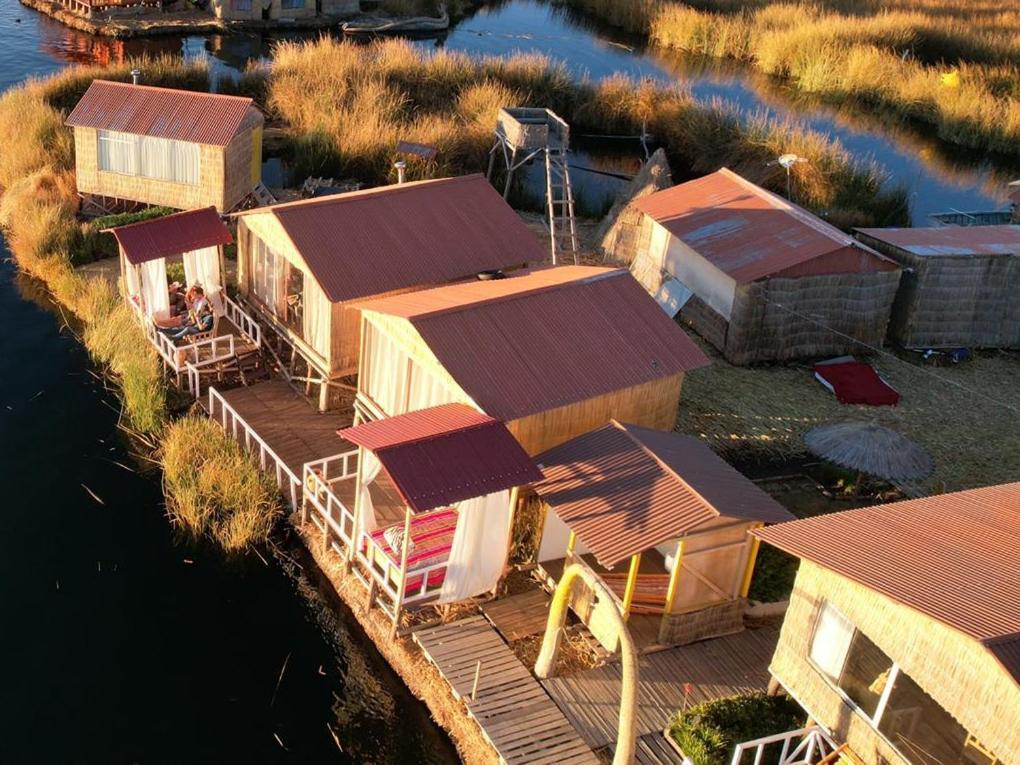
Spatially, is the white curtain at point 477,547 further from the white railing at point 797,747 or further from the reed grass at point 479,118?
the reed grass at point 479,118

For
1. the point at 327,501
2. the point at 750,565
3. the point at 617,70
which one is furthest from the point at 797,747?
the point at 617,70

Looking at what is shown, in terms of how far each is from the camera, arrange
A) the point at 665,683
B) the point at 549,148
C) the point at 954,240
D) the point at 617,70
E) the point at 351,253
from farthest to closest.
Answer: the point at 617,70, the point at 549,148, the point at 954,240, the point at 351,253, the point at 665,683

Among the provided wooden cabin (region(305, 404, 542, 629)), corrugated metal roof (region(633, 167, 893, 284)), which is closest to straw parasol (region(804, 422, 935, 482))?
corrugated metal roof (region(633, 167, 893, 284))

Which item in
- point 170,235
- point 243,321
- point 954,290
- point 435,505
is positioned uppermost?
point 170,235

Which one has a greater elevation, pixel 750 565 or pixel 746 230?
pixel 746 230

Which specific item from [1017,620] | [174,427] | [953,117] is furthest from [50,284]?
[953,117]

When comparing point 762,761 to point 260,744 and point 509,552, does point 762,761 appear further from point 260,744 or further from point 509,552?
point 260,744

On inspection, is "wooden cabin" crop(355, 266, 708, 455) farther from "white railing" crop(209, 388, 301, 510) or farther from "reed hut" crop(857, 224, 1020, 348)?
"reed hut" crop(857, 224, 1020, 348)

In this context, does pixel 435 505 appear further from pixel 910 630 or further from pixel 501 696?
pixel 910 630
